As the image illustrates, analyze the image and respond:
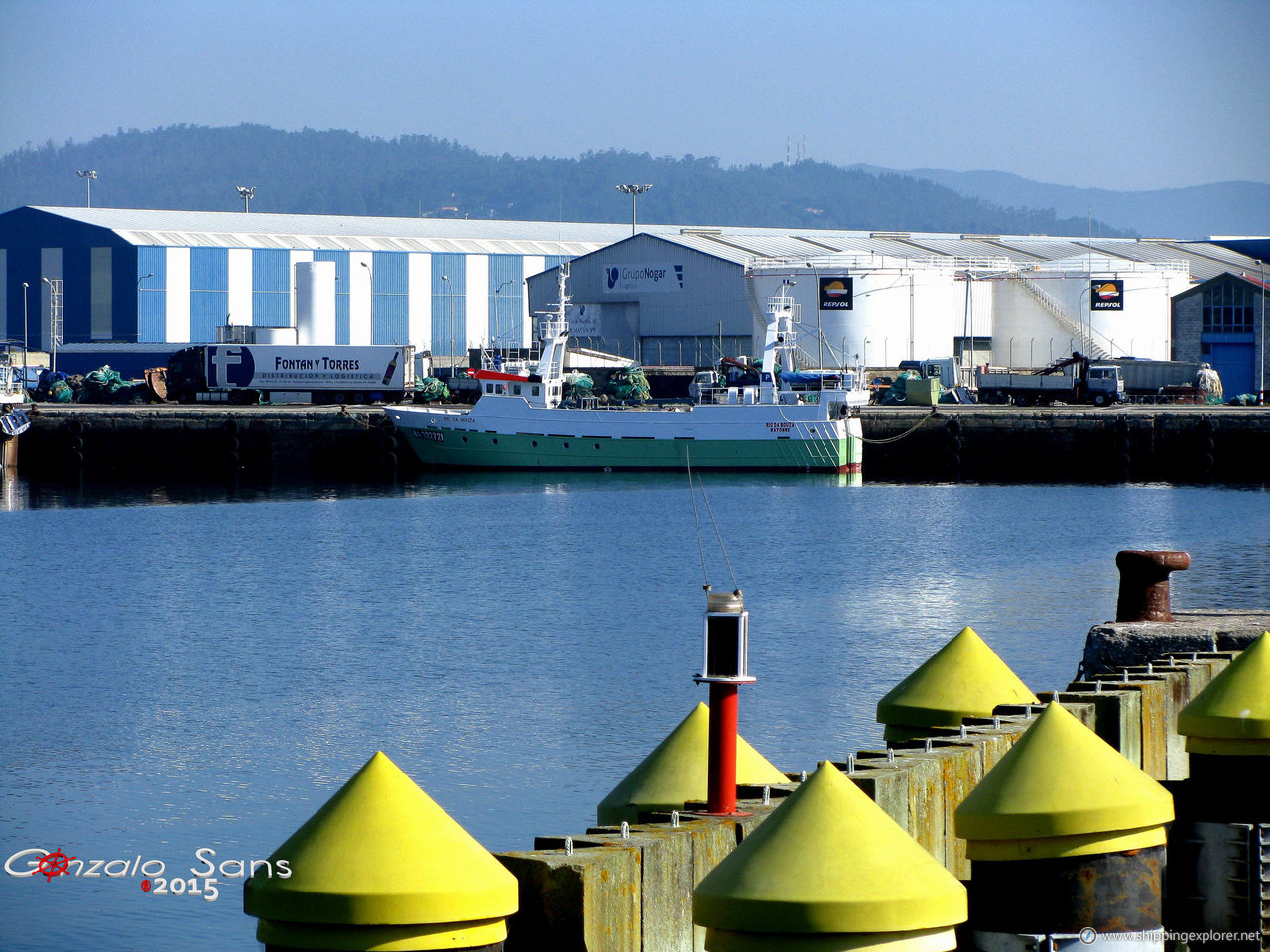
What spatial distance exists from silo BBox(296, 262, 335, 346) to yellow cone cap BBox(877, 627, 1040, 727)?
6538cm

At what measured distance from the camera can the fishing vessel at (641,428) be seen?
58125 mm

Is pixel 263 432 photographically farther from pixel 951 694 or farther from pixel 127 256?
pixel 951 694

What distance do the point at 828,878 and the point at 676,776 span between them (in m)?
2.79

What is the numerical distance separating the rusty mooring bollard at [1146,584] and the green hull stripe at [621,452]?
44.7m

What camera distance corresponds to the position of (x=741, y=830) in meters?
6.85

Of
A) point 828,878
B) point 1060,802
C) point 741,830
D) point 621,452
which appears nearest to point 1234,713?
point 1060,802

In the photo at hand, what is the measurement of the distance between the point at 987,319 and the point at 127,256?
1651 inches

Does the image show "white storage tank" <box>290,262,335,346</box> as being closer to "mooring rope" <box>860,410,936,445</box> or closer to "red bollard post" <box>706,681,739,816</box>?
"mooring rope" <box>860,410,936,445</box>

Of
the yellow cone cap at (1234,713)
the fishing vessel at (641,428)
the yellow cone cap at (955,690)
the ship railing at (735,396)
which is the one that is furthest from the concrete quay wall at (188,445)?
the yellow cone cap at (1234,713)

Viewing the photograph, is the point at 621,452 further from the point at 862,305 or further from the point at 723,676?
the point at 723,676

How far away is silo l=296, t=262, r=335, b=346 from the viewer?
241 feet

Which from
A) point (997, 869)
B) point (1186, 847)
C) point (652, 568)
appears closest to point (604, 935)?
point (997, 869)

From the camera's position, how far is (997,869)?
6656 mm

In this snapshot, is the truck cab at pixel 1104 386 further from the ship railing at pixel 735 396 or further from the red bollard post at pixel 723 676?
the red bollard post at pixel 723 676
